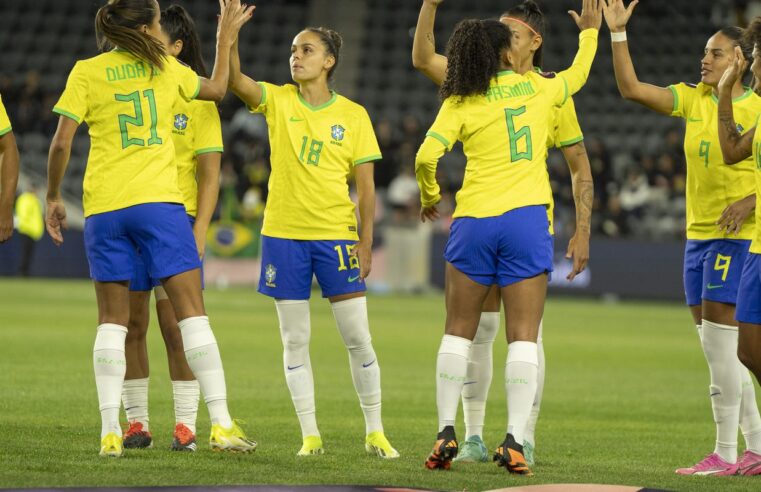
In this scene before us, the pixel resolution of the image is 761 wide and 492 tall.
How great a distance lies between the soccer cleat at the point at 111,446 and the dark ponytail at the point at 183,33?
2.07m

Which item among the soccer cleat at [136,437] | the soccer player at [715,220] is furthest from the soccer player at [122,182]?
the soccer player at [715,220]

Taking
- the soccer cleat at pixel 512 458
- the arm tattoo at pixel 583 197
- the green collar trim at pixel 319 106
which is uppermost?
the green collar trim at pixel 319 106

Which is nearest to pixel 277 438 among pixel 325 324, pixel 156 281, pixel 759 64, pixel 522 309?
pixel 156 281

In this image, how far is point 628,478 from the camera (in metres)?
6.18

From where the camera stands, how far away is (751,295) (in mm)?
6082

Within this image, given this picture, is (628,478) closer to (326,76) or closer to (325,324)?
(326,76)

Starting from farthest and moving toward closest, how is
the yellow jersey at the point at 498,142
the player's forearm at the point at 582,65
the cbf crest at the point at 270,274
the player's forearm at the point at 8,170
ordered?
the cbf crest at the point at 270,274 < the player's forearm at the point at 8,170 < the player's forearm at the point at 582,65 < the yellow jersey at the point at 498,142

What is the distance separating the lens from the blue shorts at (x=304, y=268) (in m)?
6.77

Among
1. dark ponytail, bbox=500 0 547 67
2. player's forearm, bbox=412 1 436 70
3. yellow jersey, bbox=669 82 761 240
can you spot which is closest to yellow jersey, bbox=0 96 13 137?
player's forearm, bbox=412 1 436 70

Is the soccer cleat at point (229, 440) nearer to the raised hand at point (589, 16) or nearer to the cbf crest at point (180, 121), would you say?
the cbf crest at point (180, 121)

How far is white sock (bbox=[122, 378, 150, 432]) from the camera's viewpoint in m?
6.86

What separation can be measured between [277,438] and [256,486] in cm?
215

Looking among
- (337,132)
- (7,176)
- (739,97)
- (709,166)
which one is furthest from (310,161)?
(739,97)

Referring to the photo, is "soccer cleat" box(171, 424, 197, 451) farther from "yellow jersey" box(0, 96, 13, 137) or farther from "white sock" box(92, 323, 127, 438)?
"yellow jersey" box(0, 96, 13, 137)
